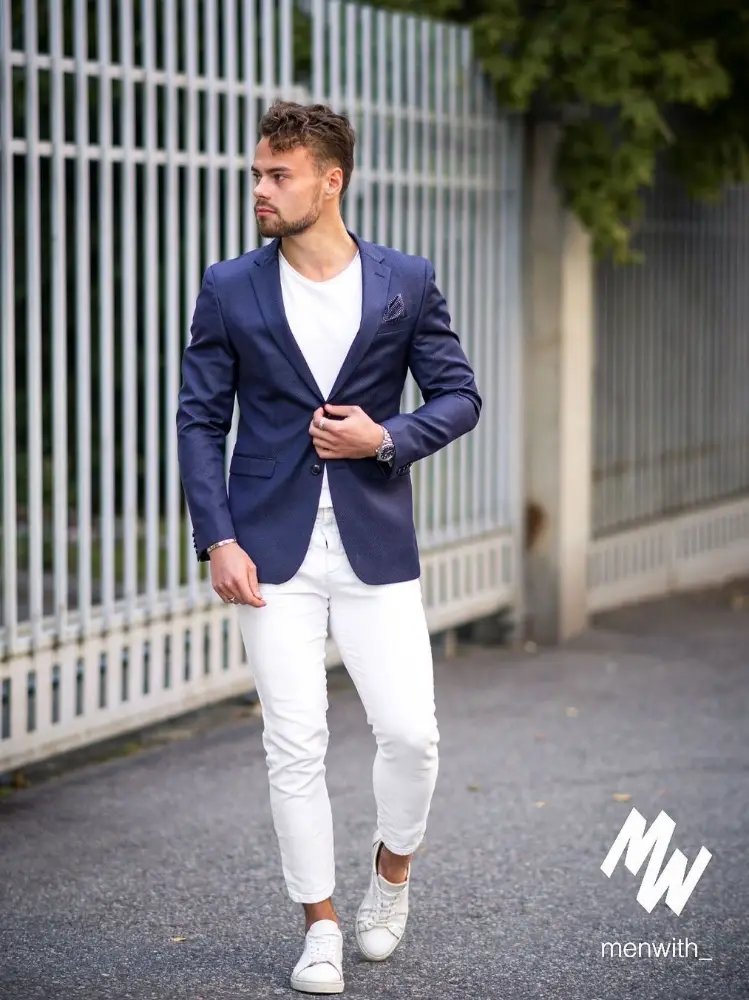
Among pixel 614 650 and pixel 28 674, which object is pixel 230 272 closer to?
pixel 28 674

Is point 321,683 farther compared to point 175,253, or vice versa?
point 175,253

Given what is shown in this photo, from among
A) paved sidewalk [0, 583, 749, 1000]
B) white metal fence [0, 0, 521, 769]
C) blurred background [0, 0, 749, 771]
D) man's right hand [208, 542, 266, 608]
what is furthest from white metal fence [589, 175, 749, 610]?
man's right hand [208, 542, 266, 608]

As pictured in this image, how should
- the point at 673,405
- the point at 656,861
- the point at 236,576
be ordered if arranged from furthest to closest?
the point at 673,405
the point at 656,861
the point at 236,576

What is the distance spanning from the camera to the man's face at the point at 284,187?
422 centimetres

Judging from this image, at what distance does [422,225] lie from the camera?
8.41m

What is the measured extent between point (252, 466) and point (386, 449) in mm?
329

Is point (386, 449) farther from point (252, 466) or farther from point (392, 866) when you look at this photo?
point (392, 866)

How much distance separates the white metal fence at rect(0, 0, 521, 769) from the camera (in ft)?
20.9

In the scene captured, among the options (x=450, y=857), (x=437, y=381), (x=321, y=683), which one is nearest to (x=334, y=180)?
(x=437, y=381)

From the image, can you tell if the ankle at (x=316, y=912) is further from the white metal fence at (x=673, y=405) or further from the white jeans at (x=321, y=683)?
the white metal fence at (x=673, y=405)

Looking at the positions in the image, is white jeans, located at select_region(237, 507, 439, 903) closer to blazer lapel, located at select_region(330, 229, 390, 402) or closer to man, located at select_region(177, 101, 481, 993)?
man, located at select_region(177, 101, 481, 993)

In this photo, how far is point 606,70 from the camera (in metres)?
8.36

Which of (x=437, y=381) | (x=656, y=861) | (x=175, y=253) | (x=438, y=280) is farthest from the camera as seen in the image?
(x=438, y=280)

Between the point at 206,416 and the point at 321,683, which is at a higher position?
the point at 206,416
